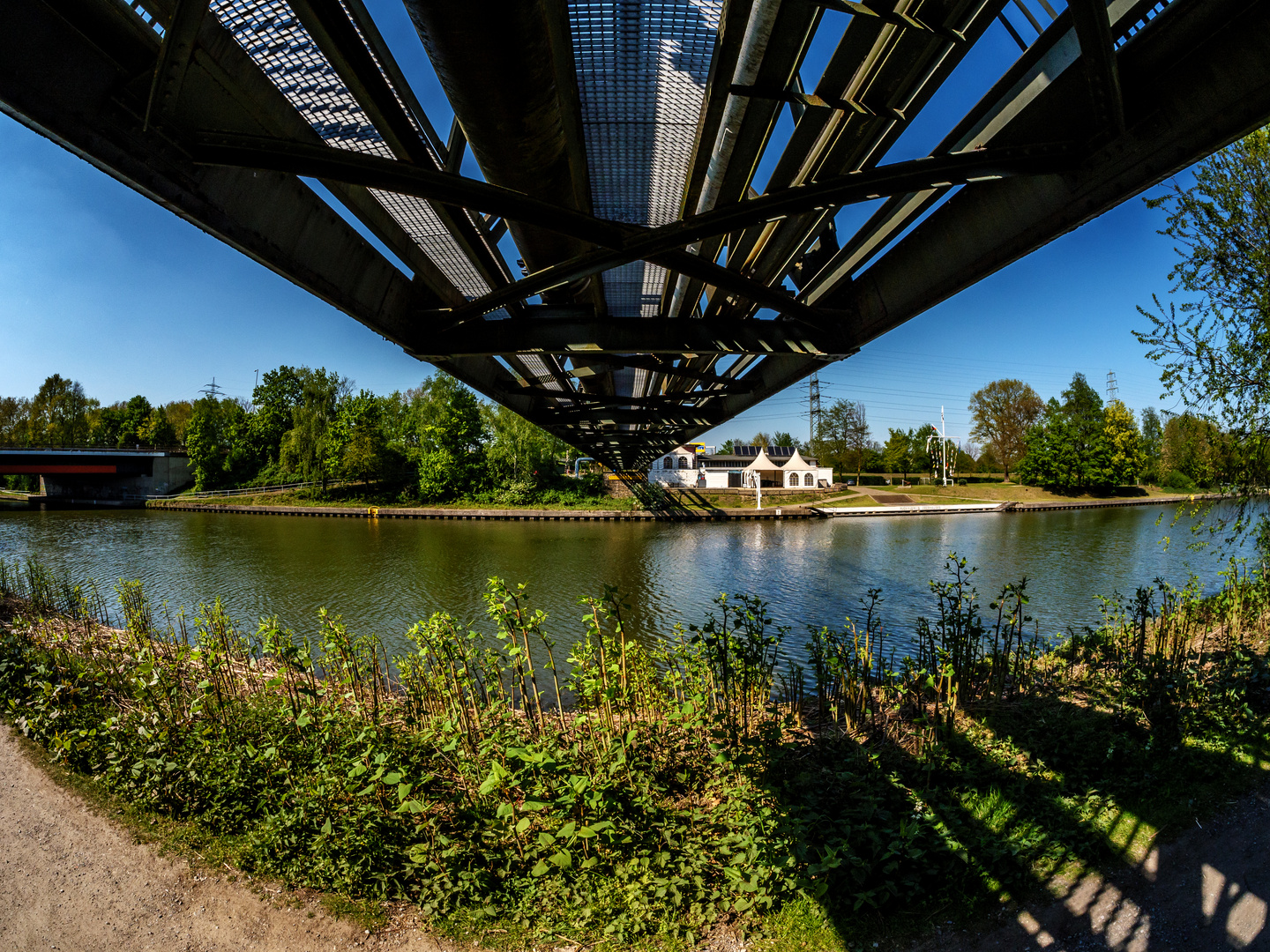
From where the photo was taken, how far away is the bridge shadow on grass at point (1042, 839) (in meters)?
2.97

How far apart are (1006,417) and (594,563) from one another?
2352 inches

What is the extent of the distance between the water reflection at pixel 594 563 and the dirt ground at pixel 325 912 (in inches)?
274

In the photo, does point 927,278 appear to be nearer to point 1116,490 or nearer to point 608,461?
point 608,461

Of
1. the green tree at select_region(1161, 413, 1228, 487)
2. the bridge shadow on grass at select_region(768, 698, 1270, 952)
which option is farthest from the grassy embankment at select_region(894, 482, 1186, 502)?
the bridge shadow on grass at select_region(768, 698, 1270, 952)

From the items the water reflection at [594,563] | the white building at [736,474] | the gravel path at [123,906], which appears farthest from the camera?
the white building at [736,474]

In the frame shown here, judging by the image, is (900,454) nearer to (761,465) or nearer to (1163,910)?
(761,465)

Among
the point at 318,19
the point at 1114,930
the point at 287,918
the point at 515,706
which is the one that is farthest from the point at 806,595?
the point at 318,19

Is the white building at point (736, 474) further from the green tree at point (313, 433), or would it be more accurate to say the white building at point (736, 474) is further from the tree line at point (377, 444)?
the green tree at point (313, 433)

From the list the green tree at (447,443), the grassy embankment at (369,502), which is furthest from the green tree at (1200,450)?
the green tree at (447,443)

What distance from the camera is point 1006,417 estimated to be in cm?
6219

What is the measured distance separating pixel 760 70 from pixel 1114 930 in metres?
4.40

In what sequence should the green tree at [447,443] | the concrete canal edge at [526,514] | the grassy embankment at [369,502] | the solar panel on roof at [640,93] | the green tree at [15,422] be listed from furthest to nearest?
the green tree at [15,422] → the green tree at [447,443] → the grassy embankment at [369,502] → the concrete canal edge at [526,514] → the solar panel on roof at [640,93]

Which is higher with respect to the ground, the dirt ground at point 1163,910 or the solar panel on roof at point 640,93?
the solar panel on roof at point 640,93

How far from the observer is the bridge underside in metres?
1.96
